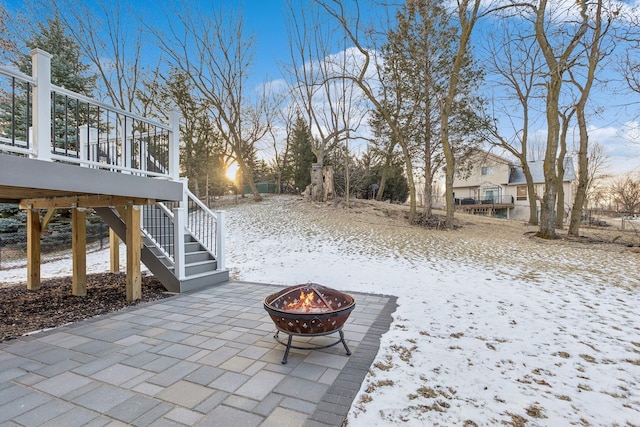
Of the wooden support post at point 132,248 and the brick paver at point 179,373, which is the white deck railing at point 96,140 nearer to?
the wooden support post at point 132,248

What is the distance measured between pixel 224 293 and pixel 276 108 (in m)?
16.1

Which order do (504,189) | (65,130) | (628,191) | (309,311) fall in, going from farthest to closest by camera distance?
1. (628,191)
2. (504,189)
3. (65,130)
4. (309,311)

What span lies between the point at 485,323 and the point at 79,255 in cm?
602

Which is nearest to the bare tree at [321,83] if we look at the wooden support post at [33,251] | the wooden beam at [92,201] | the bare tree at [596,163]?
the wooden beam at [92,201]

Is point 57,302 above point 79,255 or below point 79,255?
below

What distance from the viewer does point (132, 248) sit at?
4.72m

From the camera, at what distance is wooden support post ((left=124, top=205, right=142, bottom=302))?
15.4 feet

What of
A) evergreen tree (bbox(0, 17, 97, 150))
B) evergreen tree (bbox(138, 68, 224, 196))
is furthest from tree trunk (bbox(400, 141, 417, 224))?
evergreen tree (bbox(0, 17, 97, 150))

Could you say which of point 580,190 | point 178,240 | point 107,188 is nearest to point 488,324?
point 178,240

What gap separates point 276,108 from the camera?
19.3 meters

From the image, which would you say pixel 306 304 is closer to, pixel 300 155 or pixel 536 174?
pixel 300 155

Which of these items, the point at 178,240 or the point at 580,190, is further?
the point at 580,190

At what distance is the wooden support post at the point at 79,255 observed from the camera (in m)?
5.00

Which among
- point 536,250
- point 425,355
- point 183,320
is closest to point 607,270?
point 536,250
